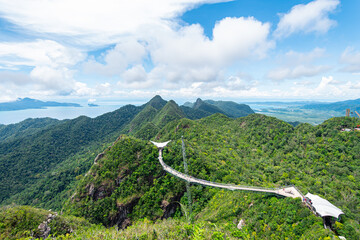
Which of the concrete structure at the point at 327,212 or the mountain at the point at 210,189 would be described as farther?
the mountain at the point at 210,189

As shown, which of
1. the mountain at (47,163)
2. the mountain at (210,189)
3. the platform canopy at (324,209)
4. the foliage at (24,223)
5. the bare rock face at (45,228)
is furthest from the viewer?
the mountain at (47,163)

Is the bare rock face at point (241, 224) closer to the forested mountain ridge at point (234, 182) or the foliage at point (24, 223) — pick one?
the forested mountain ridge at point (234, 182)

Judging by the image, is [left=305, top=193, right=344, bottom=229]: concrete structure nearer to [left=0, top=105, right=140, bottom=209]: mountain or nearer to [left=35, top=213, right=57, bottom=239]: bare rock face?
[left=35, top=213, right=57, bottom=239]: bare rock face

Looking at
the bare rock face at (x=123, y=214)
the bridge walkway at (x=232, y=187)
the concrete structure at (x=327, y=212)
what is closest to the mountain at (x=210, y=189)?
the bare rock face at (x=123, y=214)

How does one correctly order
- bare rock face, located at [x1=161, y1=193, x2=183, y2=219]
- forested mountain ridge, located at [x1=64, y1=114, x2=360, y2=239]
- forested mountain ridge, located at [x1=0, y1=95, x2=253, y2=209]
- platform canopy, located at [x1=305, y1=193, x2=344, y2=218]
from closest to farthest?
platform canopy, located at [x1=305, y1=193, x2=344, y2=218] → forested mountain ridge, located at [x1=64, y1=114, x2=360, y2=239] → bare rock face, located at [x1=161, y1=193, x2=183, y2=219] → forested mountain ridge, located at [x1=0, y1=95, x2=253, y2=209]

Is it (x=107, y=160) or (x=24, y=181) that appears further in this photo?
(x=24, y=181)

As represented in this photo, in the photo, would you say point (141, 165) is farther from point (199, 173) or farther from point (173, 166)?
point (199, 173)

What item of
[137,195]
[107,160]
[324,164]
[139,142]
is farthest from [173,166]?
[324,164]

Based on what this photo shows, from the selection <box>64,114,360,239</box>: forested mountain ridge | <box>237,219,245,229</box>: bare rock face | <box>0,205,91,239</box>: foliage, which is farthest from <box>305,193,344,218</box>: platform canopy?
<box>0,205,91,239</box>: foliage

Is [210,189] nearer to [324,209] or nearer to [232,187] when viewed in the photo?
[232,187]
